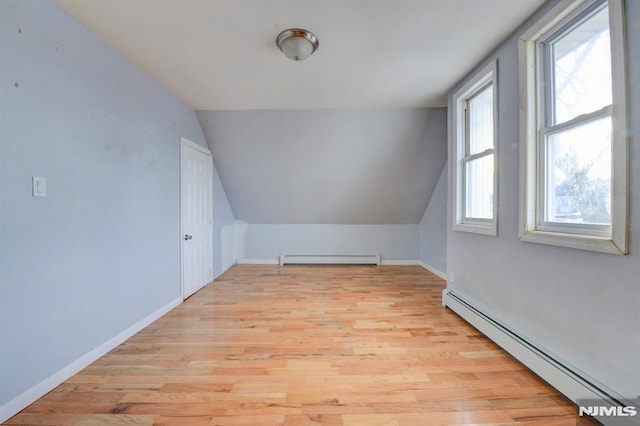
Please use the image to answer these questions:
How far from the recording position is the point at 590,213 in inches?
57.0

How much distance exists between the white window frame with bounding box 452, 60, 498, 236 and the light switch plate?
3.17 metres

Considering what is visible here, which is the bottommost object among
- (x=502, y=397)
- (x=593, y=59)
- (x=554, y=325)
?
(x=502, y=397)

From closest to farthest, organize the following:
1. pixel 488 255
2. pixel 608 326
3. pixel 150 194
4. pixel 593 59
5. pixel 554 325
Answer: pixel 608 326
pixel 593 59
pixel 554 325
pixel 488 255
pixel 150 194

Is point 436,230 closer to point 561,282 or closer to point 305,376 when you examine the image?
point 561,282

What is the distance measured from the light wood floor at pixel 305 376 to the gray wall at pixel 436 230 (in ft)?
5.45

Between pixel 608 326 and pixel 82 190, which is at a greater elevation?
pixel 82 190

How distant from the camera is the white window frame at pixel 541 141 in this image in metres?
1.22

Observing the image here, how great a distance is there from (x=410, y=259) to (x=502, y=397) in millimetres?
3557

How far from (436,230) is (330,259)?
2.01 m

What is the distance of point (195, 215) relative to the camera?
3342mm

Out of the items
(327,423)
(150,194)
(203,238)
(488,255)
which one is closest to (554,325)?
A: (488,255)

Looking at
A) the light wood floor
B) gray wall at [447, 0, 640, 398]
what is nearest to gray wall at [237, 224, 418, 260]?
the light wood floor

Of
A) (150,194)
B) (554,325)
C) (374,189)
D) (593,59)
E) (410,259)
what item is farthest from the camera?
(410,259)

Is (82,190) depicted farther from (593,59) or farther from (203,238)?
(593,59)
